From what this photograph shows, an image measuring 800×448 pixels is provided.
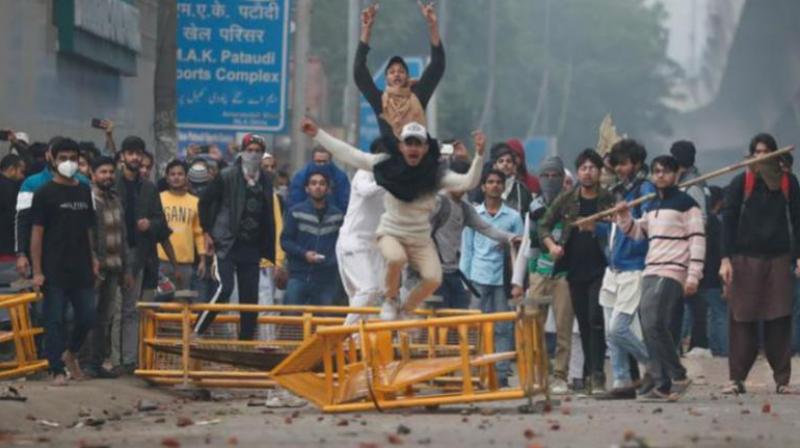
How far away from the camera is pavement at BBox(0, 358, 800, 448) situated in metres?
13.4

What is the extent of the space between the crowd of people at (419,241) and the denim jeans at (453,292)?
2cm

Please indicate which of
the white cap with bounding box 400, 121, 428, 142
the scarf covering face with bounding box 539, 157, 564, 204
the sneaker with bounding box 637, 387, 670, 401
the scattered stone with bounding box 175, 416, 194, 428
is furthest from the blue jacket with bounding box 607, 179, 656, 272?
the scattered stone with bounding box 175, 416, 194, 428

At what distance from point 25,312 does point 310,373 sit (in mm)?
2479

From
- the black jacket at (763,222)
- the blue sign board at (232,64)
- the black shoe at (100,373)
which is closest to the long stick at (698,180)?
the black jacket at (763,222)

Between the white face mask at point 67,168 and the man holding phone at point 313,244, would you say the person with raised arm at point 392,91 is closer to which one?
the white face mask at point 67,168

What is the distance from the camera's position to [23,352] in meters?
17.5

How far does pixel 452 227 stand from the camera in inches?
754

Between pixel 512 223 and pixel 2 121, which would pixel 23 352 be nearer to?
pixel 512 223

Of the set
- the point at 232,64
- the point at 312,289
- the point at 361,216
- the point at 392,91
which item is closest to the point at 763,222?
the point at 392,91

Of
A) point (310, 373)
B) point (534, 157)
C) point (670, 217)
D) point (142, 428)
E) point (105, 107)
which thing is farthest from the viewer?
point (534, 157)

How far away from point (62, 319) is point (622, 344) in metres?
3.60

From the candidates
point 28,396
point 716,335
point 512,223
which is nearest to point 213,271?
point 512,223

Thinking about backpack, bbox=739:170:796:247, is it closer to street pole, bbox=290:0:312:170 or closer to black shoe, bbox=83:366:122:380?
black shoe, bbox=83:366:122:380

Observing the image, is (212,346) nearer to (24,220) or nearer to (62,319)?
(62,319)
